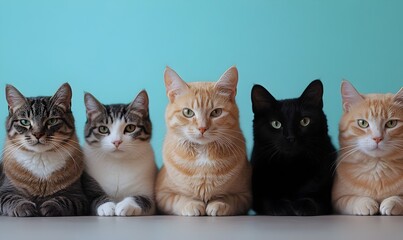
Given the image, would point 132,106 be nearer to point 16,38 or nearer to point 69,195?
point 69,195

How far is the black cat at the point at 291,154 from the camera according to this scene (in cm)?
234

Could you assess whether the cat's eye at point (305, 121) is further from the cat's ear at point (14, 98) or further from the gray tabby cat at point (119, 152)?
the cat's ear at point (14, 98)

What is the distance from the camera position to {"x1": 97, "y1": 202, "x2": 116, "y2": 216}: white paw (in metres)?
2.26

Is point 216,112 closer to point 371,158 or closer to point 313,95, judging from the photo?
point 313,95

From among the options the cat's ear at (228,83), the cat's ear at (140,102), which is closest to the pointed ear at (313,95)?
the cat's ear at (228,83)

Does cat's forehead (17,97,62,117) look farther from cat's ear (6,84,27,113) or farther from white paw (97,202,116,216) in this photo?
white paw (97,202,116,216)

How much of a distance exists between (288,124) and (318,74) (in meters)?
0.73

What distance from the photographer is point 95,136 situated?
2424 millimetres

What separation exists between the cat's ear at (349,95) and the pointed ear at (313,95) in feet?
0.36

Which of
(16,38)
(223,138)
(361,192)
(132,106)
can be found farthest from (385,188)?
(16,38)

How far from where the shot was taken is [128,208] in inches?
88.8

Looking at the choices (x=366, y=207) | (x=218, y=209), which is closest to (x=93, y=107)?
(x=218, y=209)

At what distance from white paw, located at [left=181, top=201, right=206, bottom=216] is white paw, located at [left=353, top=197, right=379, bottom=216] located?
597 millimetres

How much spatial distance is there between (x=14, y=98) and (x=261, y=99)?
100cm
